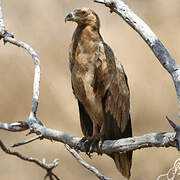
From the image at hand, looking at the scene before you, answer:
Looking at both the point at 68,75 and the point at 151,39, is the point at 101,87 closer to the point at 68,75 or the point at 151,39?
the point at 151,39

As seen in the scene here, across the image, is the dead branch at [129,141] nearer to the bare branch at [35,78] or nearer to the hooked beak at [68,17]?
the bare branch at [35,78]

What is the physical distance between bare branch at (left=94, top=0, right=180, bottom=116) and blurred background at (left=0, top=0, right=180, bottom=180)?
4362mm

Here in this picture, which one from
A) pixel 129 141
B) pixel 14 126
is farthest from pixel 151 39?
pixel 14 126

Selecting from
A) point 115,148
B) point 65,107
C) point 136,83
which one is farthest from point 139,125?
point 115,148

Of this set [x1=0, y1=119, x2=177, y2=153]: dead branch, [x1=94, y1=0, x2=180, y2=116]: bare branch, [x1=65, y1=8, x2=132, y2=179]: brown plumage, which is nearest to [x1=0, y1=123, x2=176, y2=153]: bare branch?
[x1=0, y1=119, x2=177, y2=153]: dead branch

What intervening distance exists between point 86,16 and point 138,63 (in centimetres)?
→ 344

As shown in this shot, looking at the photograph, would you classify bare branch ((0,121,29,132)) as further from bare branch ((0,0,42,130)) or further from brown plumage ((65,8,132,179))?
brown plumage ((65,8,132,179))

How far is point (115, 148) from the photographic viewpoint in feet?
11.2

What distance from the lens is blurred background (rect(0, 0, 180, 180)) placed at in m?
7.52

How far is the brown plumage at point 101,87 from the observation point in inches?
161

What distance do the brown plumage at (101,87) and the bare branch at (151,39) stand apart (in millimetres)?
918

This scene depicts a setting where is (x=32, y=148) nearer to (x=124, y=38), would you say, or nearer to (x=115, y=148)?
(x=124, y=38)

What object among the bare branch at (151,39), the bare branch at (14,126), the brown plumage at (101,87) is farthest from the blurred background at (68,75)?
the bare branch at (151,39)

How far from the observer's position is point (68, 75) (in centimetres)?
759
